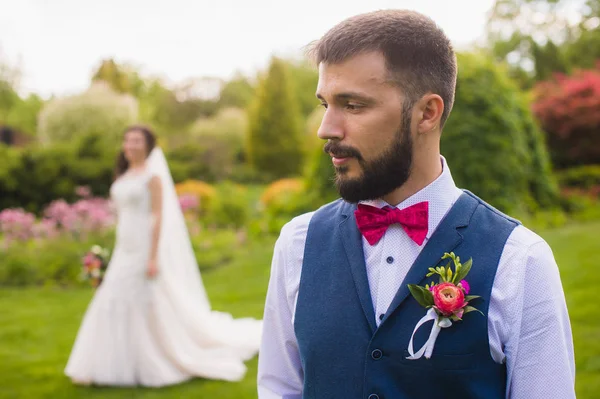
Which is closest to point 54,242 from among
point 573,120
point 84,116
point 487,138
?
point 487,138

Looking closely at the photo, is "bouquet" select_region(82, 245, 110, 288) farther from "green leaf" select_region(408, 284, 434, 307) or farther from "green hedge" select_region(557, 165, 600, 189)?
"green hedge" select_region(557, 165, 600, 189)

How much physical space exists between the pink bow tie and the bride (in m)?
4.28

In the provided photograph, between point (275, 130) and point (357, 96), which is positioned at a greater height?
point (275, 130)

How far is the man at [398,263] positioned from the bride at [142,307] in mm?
4221

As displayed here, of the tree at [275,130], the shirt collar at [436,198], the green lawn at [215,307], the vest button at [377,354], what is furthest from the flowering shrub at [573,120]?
the vest button at [377,354]

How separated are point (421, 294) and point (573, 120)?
17603mm

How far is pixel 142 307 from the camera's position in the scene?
19.0ft

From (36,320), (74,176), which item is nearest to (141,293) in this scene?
(36,320)

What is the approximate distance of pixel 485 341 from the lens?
1.50 metres

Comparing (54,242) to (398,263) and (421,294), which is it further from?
(421,294)

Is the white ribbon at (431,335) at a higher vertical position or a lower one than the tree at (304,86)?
lower

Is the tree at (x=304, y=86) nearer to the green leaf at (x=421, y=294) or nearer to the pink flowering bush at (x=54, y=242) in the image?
the pink flowering bush at (x=54, y=242)

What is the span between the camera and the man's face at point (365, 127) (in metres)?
1.58

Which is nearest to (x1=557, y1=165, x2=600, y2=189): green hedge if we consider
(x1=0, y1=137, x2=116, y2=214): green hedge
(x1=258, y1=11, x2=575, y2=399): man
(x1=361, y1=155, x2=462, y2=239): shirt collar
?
(x1=0, y1=137, x2=116, y2=214): green hedge
